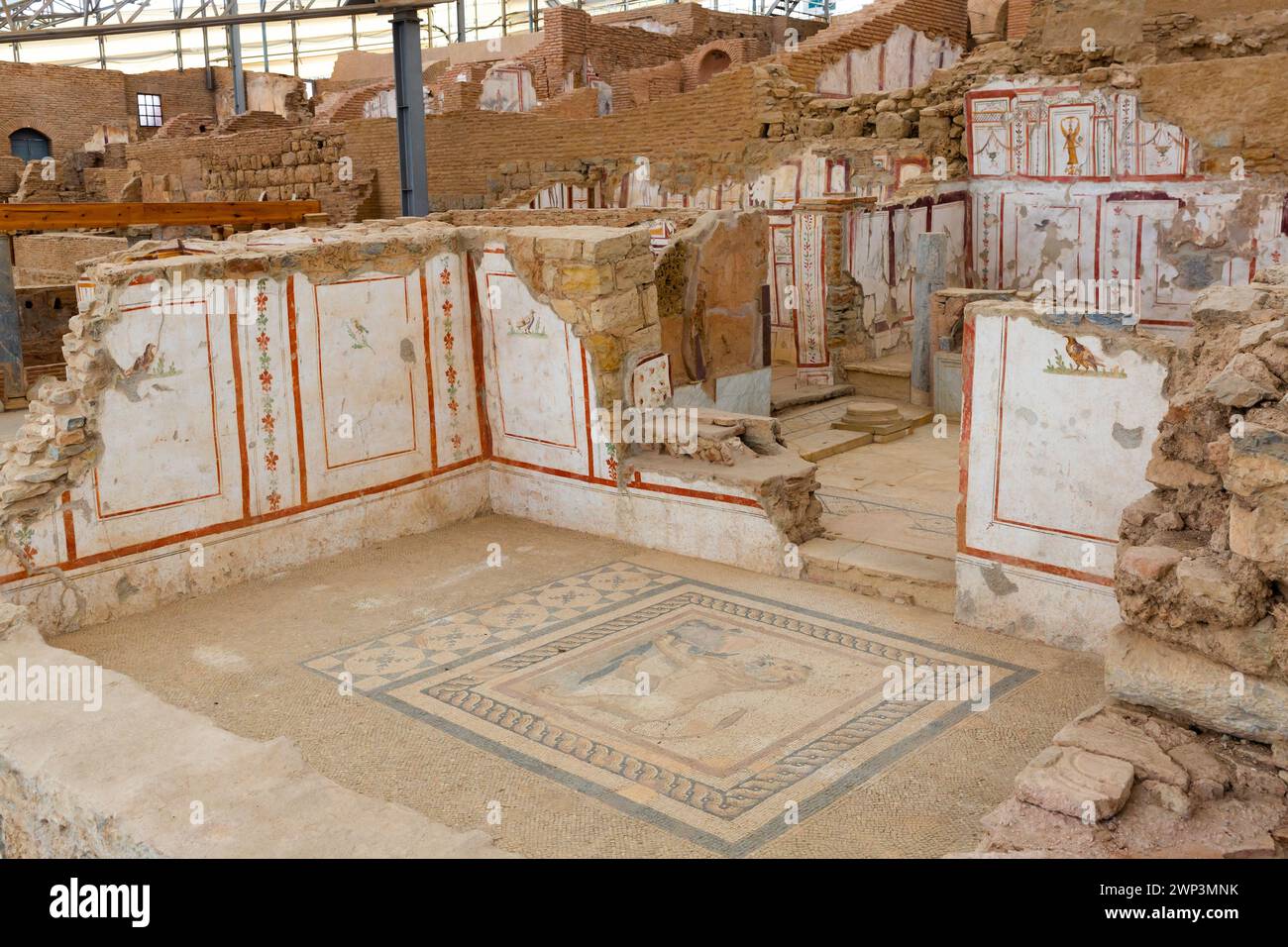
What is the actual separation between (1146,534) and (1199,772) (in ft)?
2.87

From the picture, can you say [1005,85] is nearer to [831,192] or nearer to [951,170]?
[951,170]

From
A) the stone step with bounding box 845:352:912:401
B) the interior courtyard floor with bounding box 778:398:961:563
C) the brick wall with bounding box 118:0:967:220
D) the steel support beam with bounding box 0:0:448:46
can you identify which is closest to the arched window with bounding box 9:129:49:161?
the brick wall with bounding box 118:0:967:220

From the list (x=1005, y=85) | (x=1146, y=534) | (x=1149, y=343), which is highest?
(x=1005, y=85)

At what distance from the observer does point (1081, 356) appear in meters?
5.02

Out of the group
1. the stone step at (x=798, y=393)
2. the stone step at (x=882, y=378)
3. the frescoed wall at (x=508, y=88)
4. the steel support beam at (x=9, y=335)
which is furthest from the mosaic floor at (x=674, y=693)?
the frescoed wall at (x=508, y=88)

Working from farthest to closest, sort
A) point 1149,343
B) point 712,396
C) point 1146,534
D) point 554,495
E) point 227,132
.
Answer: point 227,132
point 712,396
point 554,495
point 1149,343
point 1146,534

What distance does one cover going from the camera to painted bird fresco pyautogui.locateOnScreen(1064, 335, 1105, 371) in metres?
4.98

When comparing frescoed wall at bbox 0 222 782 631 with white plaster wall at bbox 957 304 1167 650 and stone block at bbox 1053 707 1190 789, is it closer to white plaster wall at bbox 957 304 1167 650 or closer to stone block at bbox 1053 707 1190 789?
white plaster wall at bbox 957 304 1167 650

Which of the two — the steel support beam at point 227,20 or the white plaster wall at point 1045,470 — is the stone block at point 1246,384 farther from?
the steel support beam at point 227,20

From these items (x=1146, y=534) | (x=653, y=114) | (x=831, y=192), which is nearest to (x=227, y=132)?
(x=653, y=114)

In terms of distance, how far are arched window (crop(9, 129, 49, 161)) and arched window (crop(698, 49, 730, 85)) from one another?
49.5ft

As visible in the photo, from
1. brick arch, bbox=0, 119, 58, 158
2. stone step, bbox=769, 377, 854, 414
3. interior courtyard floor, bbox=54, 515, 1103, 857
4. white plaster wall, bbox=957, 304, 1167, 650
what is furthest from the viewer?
brick arch, bbox=0, 119, 58, 158

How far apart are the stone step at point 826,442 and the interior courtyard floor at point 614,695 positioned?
2119mm

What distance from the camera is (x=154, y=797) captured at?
12.0ft
